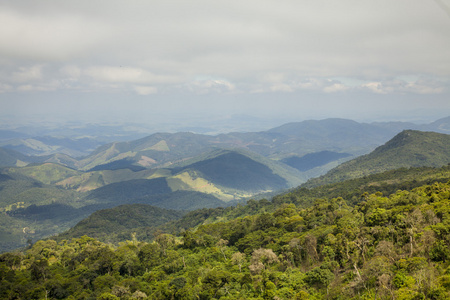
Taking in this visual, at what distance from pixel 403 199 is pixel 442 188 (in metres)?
10.9

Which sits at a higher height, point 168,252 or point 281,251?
point 281,251

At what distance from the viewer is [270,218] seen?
8869 cm

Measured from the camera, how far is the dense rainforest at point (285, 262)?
136 ft

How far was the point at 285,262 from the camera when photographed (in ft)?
198

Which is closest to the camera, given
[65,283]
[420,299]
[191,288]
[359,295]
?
[420,299]

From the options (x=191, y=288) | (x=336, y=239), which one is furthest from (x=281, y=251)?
(x=191, y=288)

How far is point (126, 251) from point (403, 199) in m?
74.7

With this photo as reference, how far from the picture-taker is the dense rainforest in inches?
1628

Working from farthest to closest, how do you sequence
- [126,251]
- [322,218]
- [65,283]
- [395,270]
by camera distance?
[126,251] → [322,218] → [65,283] → [395,270]

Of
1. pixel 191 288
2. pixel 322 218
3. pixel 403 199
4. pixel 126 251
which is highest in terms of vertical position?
pixel 403 199

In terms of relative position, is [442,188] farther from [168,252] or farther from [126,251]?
[126,251]

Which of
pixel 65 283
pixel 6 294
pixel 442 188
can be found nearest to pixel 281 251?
pixel 442 188

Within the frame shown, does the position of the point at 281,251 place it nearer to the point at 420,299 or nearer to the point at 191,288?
the point at 191,288

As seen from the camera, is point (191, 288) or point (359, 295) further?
point (191, 288)
